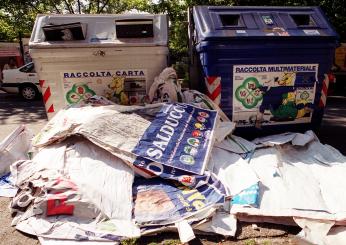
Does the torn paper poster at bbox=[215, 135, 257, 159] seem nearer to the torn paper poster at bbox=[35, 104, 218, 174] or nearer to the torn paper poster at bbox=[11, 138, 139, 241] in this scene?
the torn paper poster at bbox=[35, 104, 218, 174]

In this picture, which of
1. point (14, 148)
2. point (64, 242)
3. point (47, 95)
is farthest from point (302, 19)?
point (14, 148)

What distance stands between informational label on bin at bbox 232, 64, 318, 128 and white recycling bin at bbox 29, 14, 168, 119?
106 cm

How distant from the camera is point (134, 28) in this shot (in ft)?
13.2

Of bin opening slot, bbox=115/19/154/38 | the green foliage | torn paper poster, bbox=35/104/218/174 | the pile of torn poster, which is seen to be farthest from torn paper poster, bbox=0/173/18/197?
the green foliage

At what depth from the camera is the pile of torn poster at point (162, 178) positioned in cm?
258

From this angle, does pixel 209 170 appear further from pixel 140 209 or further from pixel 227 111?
pixel 227 111

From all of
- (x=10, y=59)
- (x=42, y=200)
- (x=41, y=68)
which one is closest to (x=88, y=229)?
(x=42, y=200)

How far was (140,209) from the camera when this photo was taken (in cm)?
274

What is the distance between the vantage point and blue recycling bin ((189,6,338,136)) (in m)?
3.92

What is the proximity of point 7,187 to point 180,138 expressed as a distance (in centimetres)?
190

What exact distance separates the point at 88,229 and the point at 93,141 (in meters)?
0.91

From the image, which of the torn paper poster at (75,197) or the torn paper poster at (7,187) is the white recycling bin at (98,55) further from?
the torn paper poster at (75,197)

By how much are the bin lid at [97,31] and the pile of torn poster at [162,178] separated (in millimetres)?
775

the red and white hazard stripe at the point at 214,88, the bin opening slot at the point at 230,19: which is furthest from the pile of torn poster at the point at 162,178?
the bin opening slot at the point at 230,19
